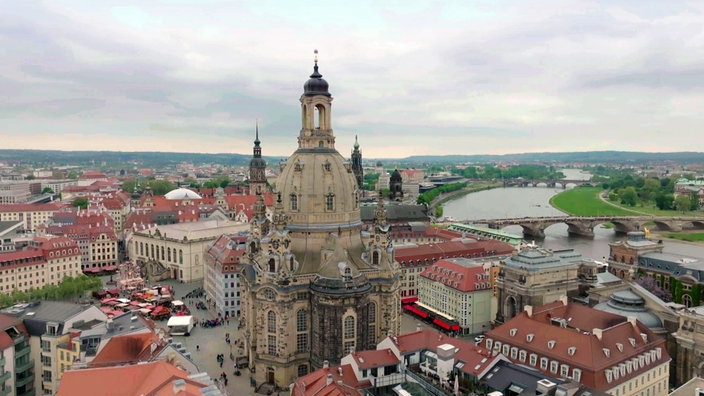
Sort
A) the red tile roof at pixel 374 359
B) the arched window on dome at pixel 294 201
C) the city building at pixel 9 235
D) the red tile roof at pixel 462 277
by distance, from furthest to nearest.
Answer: the city building at pixel 9 235
the red tile roof at pixel 462 277
the arched window on dome at pixel 294 201
the red tile roof at pixel 374 359

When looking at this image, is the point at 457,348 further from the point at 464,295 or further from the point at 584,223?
the point at 584,223

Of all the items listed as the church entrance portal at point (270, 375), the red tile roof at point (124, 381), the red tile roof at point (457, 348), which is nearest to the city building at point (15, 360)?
the red tile roof at point (124, 381)

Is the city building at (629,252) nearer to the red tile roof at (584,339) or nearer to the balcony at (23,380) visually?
the red tile roof at (584,339)

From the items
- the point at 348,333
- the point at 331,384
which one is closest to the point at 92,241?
the point at 348,333

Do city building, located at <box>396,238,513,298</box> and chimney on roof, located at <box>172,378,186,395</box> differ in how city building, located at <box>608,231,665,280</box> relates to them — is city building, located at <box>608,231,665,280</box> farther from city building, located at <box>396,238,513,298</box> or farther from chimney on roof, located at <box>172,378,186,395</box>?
chimney on roof, located at <box>172,378,186,395</box>

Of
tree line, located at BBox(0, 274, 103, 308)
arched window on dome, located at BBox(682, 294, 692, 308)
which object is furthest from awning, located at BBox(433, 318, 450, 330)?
tree line, located at BBox(0, 274, 103, 308)

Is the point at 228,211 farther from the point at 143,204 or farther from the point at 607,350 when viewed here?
the point at 607,350
